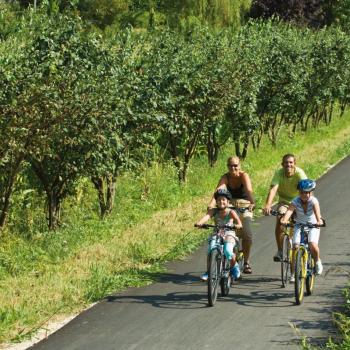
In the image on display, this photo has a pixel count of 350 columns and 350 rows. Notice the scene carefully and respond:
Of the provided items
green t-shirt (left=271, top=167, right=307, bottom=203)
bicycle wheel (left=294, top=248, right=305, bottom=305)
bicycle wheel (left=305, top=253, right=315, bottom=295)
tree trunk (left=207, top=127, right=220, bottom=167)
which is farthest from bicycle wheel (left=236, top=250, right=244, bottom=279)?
tree trunk (left=207, top=127, right=220, bottom=167)

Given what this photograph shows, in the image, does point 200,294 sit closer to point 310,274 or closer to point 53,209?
point 310,274

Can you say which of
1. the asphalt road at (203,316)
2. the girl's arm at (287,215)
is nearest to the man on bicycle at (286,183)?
the girl's arm at (287,215)

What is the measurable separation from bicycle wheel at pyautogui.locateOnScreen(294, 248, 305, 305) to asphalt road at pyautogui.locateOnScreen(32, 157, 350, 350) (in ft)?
0.41

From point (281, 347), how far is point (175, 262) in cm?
416

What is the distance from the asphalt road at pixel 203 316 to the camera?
8188 mm

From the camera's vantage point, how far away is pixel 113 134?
1305 cm

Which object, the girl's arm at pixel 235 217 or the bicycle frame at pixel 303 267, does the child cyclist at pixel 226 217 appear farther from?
the bicycle frame at pixel 303 267

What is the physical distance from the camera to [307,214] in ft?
33.1

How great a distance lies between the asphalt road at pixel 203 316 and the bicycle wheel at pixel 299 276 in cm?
12

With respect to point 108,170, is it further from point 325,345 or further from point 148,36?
point 325,345

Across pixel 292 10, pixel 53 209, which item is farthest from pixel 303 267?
pixel 292 10

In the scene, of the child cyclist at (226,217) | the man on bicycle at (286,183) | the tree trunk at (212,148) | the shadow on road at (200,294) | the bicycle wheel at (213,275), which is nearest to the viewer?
the bicycle wheel at (213,275)

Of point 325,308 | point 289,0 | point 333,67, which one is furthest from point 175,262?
point 289,0

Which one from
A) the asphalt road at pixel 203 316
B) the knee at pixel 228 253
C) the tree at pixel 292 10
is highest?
the tree at pixel 292 10
